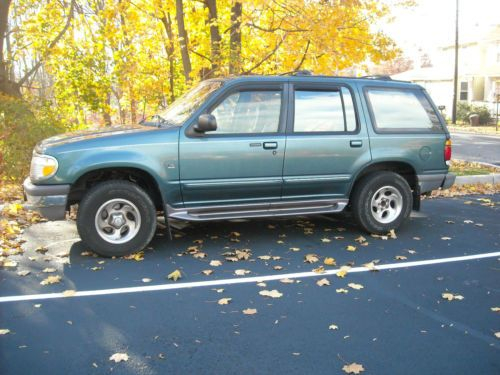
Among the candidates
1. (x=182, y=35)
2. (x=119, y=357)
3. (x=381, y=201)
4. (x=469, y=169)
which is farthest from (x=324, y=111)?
(x=469, y=169)

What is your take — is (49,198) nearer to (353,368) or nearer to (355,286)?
(355,286)

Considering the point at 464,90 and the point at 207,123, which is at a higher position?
the point at 464,90

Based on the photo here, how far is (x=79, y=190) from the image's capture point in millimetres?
5715

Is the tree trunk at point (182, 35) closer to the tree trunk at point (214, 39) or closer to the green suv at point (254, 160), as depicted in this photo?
the tree trunk at point (214, 39)

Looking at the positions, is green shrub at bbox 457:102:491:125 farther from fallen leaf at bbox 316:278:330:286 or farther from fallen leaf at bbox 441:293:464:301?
fallen leaf at bbox 316:278:330:286

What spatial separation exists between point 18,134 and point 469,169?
9.66m

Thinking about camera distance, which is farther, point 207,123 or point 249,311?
point 207,123

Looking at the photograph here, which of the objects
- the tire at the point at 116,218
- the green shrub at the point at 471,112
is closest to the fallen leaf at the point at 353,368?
the tire at the point at 116,218

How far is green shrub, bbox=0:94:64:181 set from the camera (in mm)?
8961

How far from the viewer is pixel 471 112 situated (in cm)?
3322

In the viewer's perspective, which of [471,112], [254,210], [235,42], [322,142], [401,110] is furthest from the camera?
[471,112]

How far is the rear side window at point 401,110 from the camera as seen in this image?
260 inches

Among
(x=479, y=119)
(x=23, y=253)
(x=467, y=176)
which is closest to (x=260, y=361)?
(x=23, y=253)

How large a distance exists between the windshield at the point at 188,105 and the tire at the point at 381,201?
2.27m
